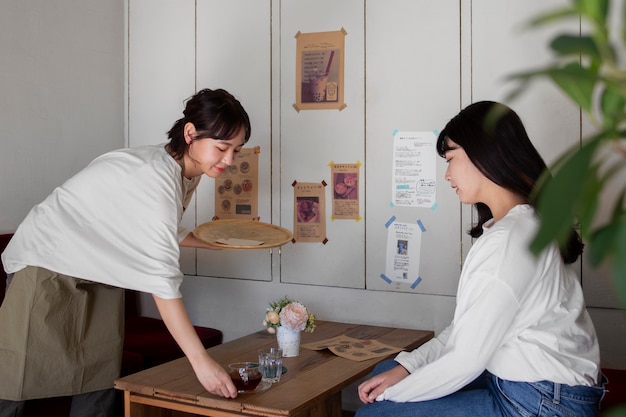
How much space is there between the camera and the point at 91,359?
95.7 inches

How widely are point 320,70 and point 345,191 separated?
0.64m

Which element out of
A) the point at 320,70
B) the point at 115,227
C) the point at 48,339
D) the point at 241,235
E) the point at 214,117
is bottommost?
the point at 48,339

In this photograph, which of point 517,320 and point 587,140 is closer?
point 587,140

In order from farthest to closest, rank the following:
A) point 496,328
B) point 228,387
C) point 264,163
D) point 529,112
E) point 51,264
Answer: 1. point 264,163
2. point 529,112
3. point 51,264
4. point 228,387
5. point 496,328

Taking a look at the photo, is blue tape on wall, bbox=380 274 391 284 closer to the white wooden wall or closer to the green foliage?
the white wooden wall

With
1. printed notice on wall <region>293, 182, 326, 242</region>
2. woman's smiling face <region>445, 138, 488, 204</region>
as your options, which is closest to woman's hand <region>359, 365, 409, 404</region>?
woman's smiling face <region>445, 138, 488, 204</region>

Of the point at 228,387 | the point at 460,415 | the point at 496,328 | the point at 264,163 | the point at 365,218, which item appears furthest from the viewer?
the point at 264,163

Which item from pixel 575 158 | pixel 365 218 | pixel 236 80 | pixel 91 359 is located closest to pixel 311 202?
pixel 365 218

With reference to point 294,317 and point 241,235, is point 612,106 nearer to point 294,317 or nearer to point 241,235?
point 294,317

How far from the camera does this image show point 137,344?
3.29 m

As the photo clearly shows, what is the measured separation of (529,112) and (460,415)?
5.49ft

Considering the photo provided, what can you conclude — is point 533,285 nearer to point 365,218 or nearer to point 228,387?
point 228,387

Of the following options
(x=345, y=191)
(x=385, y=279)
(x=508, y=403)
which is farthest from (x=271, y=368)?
(x=345, y=191)

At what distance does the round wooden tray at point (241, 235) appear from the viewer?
2.92 meters
